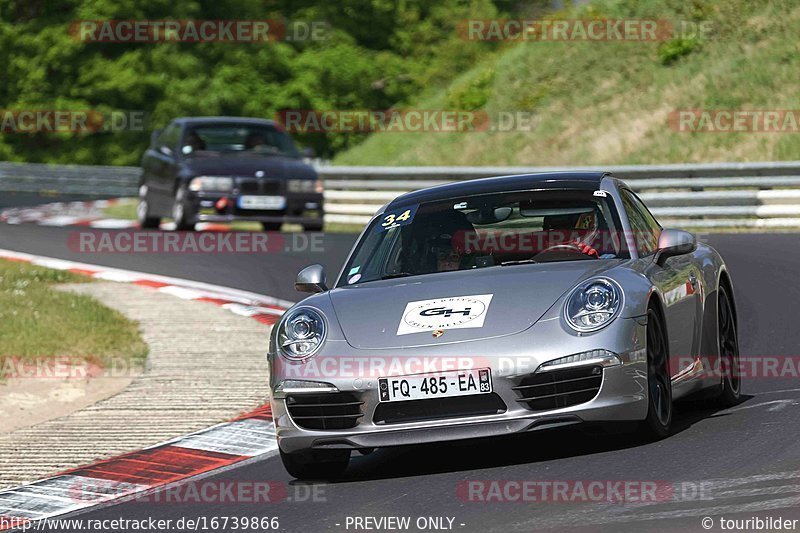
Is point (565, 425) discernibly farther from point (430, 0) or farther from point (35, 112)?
point (430, 0)

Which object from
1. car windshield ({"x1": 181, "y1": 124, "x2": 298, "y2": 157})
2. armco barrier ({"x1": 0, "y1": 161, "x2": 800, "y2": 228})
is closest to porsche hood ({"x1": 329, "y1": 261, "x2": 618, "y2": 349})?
armco barrier ({"x1": 0, "y1": 161, "x2": 800, "y2": 228})

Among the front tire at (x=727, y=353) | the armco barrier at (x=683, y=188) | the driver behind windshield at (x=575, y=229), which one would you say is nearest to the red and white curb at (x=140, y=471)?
the driver behind windshield at (x=575, y=229)

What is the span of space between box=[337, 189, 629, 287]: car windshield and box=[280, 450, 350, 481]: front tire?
1028 mm

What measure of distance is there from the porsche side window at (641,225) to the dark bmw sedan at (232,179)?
12435 mm

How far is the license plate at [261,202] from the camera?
2058 centimetres

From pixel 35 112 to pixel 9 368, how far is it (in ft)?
135

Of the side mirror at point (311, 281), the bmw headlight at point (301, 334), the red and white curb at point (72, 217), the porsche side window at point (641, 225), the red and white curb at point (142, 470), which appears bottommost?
the red and white curb at point (72, 217)

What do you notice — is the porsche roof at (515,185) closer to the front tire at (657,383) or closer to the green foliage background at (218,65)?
the front tire at (657,383)

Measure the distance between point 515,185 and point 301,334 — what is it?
1502 mm

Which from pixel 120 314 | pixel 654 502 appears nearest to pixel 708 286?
pixel 654 502

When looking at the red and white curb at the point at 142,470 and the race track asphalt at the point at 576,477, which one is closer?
the race track asphalt at the point at 576,477

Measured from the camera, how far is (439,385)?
657 cm

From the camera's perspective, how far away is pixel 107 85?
166ft

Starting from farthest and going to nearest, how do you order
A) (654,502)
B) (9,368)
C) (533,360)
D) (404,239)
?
1. (9,368)
2. (404,239)
3. (533,360)
4. (654,502)
